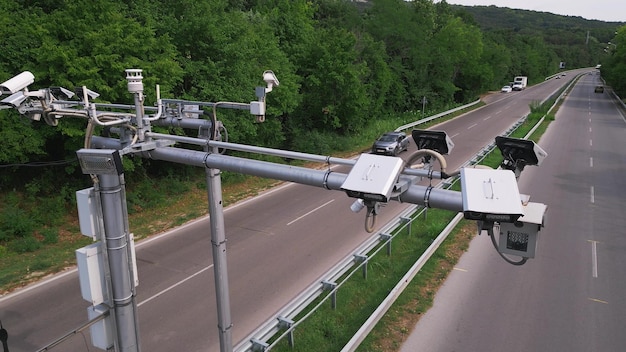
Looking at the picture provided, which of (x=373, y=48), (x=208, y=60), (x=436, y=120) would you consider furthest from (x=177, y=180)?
(x=436, y=120)

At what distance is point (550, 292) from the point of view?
10789 mm

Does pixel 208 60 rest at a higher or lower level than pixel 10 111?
higher

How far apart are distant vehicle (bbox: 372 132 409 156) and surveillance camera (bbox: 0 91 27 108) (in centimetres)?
2197

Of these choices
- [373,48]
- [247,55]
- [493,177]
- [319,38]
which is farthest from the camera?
[373,48]

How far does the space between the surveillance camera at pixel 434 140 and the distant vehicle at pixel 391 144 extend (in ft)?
70.0

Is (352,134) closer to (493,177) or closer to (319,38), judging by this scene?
(319,38)

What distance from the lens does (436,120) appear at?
4134 centimetres

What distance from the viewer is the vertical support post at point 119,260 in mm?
3887

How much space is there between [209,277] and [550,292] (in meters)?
8.64

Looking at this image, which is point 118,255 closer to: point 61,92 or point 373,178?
point 373,178

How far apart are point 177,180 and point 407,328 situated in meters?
13.6

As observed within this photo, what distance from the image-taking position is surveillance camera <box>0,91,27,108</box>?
14.3ft

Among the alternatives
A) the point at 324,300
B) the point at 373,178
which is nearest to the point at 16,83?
the point at 373,178

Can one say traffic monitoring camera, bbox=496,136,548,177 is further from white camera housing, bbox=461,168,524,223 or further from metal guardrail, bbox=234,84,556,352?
metal guardrail, bbox=234,84,556,352
